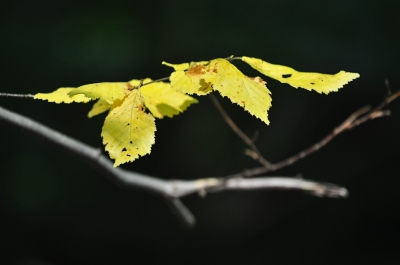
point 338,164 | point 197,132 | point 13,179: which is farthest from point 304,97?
point 13,179

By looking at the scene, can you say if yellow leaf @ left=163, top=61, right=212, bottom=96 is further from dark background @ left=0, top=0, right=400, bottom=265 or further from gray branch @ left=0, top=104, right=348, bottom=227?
dark background @ left=0, top=0, right=400, bottom=265

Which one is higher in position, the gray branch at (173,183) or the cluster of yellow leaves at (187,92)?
the gray branch at (173,183)

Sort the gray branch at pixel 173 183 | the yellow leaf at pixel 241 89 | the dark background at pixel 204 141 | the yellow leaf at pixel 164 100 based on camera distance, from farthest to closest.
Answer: the dark background at pixel 204 141 → the gray branch at pixel 173 183 → the yellow leaf at pixel 164 100 → the yellow leaf at pixel 241 89

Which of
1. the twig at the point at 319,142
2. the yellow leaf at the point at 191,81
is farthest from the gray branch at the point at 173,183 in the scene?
the yellow leaf at the point at 191,81

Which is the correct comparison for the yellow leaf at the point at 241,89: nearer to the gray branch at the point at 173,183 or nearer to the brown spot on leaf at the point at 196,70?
the brown spot on leaf at the point at 196,70

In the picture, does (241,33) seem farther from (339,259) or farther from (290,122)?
(339,259)

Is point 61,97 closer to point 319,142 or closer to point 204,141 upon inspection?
point 319,142
